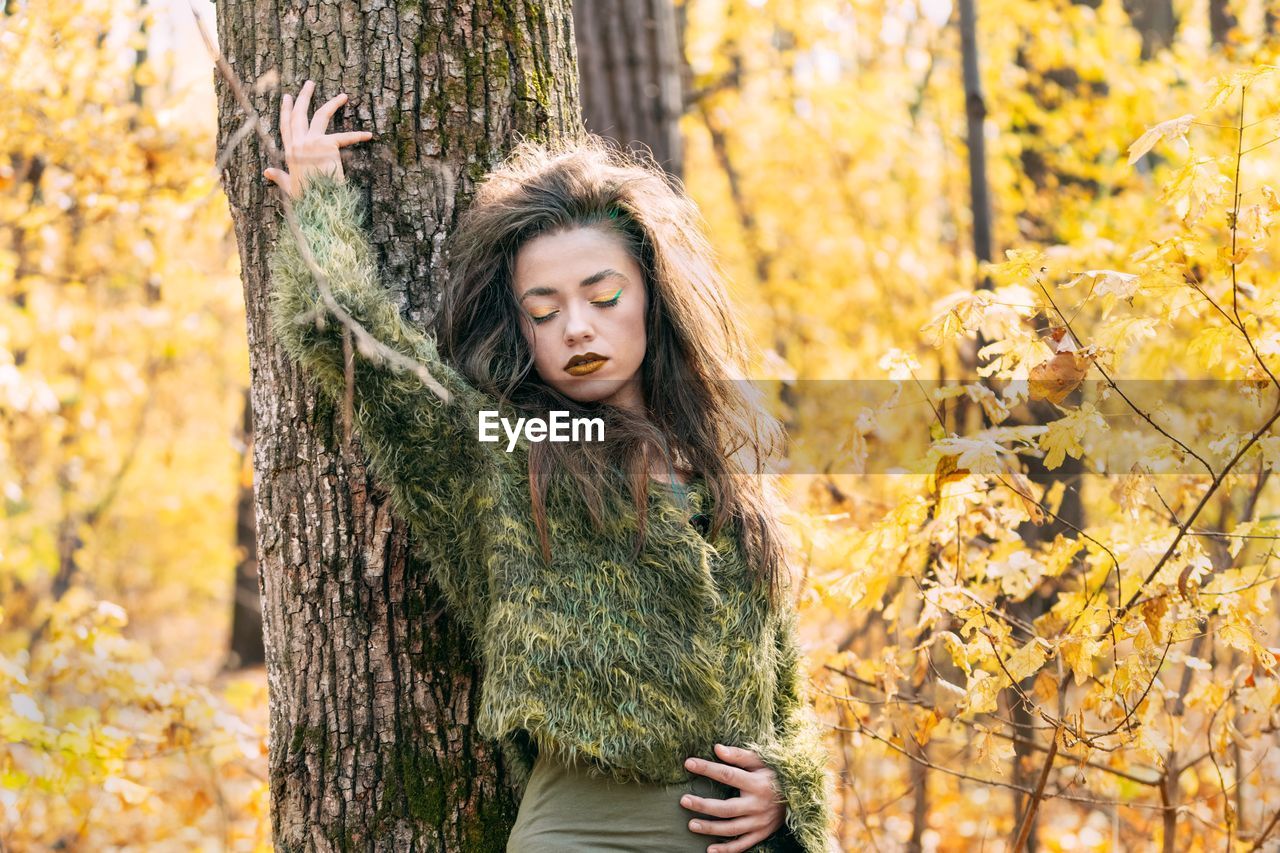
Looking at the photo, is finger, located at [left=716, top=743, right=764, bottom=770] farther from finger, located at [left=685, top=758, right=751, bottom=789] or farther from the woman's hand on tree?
the woman's hand on tree

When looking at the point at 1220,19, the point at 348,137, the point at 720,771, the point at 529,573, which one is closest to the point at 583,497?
the point at 529,573

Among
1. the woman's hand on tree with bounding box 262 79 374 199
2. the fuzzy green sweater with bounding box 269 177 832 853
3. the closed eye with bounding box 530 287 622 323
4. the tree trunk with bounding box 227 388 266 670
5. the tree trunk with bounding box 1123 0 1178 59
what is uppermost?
the tree trunk with bounding box 1123 0 1178 59

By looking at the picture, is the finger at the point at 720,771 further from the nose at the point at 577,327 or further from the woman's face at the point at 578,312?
the nose at the point at 577,327

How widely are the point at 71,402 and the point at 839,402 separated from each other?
201 inches

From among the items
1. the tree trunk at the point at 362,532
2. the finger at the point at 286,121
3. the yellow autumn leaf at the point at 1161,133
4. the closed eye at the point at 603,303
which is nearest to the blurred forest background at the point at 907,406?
the yellow autumn leaf at the point at 1161,133

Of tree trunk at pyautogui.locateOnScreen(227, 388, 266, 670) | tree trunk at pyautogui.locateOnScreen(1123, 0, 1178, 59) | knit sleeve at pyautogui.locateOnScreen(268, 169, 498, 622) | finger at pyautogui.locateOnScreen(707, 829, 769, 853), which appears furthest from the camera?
tree trunk at pyautogui.locateOnScreen(227, 388, 266, 670)

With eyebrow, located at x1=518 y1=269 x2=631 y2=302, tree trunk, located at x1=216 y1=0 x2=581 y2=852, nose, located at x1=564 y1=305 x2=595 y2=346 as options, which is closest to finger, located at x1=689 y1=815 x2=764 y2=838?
tree trunk, located at x1=216 y1=0 x2=581 y2=852

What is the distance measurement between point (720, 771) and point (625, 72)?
3576 millimetres

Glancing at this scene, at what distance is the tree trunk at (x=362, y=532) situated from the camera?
226 centimetres

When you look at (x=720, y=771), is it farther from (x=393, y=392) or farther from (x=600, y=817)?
(x=393, y=392)

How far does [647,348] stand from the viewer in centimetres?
241

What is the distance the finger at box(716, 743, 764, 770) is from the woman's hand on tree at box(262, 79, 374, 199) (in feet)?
4.51

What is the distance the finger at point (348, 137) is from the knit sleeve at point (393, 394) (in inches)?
5.7

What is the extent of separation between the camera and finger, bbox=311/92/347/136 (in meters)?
2.23
